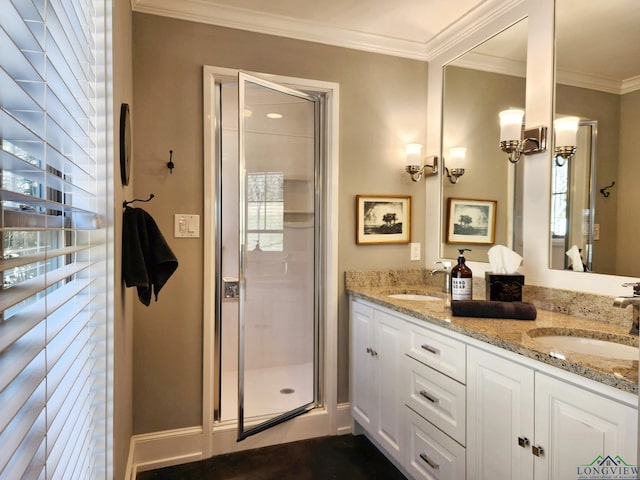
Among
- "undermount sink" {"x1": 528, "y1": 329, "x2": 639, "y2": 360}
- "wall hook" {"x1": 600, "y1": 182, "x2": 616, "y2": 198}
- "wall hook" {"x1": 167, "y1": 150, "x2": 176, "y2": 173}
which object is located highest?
"wall hook" {"x1": 167, "y1": 150, "x2": 176, "y2": 173}

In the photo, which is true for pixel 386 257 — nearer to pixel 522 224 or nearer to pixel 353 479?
pixel 522 224

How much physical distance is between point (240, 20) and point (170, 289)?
159 cm

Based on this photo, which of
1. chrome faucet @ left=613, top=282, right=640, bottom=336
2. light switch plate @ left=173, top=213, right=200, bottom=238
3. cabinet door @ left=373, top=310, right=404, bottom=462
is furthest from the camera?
light switch plate @ left=173, top=213, right=200, bottom=238

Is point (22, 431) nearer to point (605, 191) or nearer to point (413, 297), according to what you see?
point (605, 191)

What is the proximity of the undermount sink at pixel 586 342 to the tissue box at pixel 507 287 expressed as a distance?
33cm

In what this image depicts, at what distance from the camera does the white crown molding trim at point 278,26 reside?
2270 millimetres

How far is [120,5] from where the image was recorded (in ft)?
5.34

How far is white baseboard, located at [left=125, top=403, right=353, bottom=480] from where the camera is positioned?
2271 mm

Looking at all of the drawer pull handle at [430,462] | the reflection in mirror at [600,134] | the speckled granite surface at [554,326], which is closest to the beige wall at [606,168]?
the reflection in mirror at [600,134]

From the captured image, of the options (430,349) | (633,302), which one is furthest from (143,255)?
(633,302)

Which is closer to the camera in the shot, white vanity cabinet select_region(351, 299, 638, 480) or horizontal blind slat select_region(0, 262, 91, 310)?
horizontal blind slat select_region(0, 262, 91, 310)

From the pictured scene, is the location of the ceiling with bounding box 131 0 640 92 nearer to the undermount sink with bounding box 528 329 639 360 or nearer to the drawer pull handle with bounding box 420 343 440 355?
the undermount sink with bounding box 528 329 639 360

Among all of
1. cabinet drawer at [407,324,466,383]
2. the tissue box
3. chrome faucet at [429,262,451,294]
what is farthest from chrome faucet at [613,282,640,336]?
chrome faucet at [429,262,451,294]

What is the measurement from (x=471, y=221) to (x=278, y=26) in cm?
164
